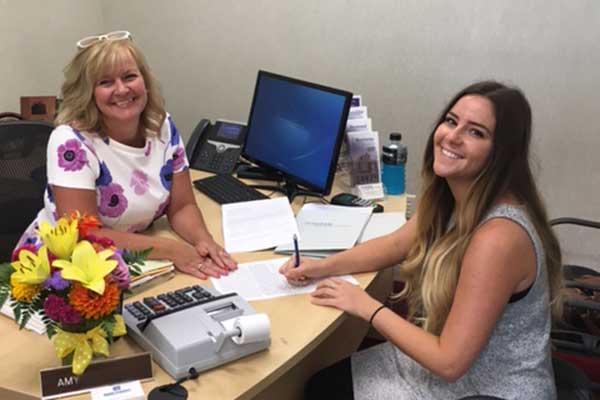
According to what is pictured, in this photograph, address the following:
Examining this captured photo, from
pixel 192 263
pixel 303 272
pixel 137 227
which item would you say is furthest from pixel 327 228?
pixel 137 227

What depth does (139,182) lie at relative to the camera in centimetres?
175

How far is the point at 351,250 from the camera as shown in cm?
163

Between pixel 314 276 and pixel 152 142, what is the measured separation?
65 centimetres

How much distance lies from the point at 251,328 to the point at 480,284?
474 mm

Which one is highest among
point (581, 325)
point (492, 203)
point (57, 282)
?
point (492, 203)

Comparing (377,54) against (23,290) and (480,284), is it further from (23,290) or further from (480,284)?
(23,290)

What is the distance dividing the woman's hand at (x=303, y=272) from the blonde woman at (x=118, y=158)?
16 cm

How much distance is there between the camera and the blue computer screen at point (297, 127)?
1.99 meters

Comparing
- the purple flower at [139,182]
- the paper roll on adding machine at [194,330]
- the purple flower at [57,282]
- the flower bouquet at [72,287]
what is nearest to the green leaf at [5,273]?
the flower bouquet at [72,287]

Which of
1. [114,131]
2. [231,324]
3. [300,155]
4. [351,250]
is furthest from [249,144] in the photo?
[231,324]

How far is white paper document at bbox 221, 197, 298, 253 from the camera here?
5.74 ft

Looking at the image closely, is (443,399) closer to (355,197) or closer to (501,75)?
(355,197)

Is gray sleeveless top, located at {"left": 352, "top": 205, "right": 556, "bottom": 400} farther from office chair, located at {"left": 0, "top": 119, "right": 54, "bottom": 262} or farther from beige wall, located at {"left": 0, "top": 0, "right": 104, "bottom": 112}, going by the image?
beige wall, located at {"left": 0, "top": 0, "right": 104, "bottom": 112}

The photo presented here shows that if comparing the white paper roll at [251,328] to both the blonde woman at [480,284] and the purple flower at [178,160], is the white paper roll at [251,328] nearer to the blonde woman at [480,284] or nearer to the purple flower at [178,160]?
the blonde woman at [480,284]
